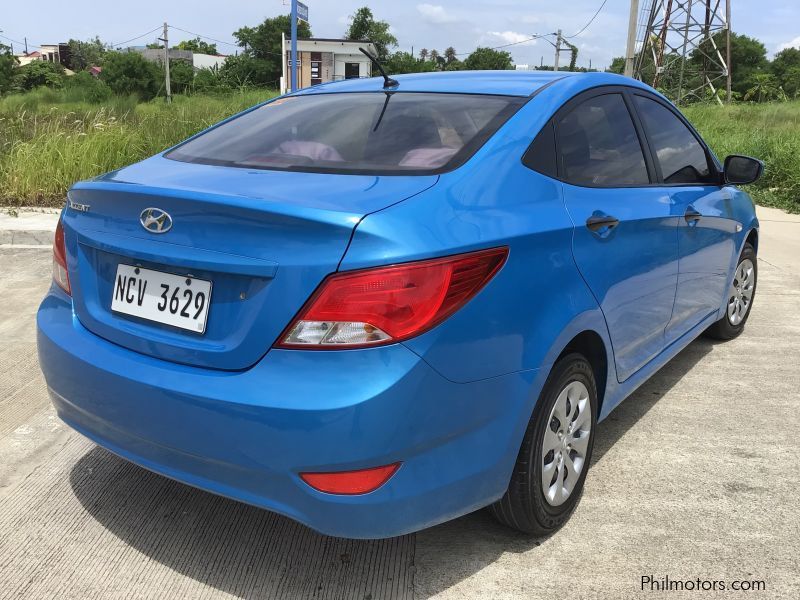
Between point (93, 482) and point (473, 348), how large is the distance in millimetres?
1783

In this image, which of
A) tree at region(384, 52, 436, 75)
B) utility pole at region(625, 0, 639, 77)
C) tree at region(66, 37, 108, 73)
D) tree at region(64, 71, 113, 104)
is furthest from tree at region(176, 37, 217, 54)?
utility pole at region(625, 0, 639, 77)

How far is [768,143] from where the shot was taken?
542 inches

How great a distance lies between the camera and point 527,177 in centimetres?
231

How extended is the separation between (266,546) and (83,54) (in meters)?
153

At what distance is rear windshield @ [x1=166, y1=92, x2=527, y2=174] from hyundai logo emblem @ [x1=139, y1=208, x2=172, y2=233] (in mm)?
469

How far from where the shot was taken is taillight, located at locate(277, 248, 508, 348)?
1.82 metres

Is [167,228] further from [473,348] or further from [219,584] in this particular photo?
[219,584]

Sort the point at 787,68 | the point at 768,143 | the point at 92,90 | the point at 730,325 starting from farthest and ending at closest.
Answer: the point at 787,68
the point at 92,90
the point at 768,143
the point at 730,325

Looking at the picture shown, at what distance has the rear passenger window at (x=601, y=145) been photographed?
104 inches

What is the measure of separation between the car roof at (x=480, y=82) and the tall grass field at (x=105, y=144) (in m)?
6.27

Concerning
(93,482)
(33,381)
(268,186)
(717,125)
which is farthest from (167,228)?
(717,125)

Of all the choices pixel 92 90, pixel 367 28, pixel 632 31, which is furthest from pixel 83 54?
pixel 632 31

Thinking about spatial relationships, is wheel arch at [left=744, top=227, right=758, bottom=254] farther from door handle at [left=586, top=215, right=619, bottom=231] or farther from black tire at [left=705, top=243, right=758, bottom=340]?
door handle at [left=586, top=215, right=619, bottom=231]

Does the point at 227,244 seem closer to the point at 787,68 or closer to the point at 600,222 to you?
the point at 600,222
